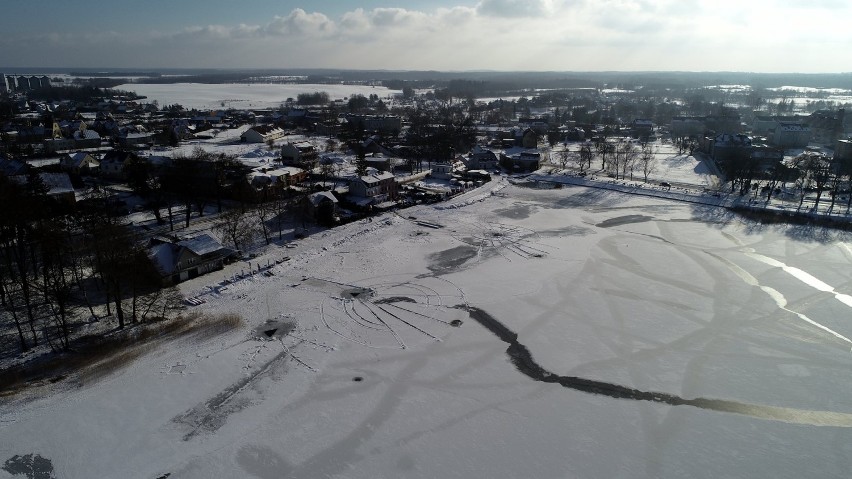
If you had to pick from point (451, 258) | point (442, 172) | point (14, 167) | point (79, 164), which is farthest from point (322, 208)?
point (79, 164)

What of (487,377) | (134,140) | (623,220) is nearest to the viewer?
(487,377)

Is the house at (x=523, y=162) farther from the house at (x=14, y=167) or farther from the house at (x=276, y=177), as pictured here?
the house at (x=14, y=167)

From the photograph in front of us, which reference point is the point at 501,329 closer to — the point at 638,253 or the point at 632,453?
the point at 632,453

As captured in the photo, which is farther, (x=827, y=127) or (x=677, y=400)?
(x=827, y=127)

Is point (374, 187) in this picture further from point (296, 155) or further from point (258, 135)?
point (258, 135)

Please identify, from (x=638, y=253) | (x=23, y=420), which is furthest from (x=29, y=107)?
(x=638, y=253)

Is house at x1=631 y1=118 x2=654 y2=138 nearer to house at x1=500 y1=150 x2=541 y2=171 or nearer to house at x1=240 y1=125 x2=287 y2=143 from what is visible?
house at x1=500 y1=150 x2=541 y2=171

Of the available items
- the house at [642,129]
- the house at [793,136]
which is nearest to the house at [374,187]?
the house at [642,129]
